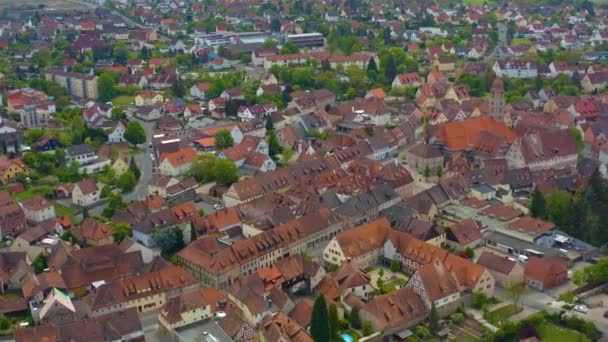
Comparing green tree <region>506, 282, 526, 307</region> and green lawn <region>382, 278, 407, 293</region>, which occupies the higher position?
green tree <region>506, 282, 526, 307</region>

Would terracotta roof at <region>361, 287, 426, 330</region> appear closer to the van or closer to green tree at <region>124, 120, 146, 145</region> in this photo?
the van

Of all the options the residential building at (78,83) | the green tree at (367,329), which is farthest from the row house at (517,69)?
the green tree at (367,329)

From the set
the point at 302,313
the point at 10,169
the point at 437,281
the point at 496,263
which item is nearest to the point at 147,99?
the point at 10,169

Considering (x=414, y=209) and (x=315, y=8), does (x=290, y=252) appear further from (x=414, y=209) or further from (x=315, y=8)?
(x=315, y=8)

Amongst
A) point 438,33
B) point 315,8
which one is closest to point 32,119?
point 438,33

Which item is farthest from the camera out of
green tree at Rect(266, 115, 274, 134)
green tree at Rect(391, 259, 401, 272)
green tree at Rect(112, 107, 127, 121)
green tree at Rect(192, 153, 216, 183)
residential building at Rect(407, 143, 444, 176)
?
green tree at Rect(112, 107, 127, 121)

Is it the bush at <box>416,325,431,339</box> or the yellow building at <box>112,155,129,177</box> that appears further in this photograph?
the yellow building at <box>112,155,129,177</box>

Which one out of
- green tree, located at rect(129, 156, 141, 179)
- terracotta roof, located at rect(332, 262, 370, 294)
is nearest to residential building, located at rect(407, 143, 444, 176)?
terracotta roof, located at rect(332, 262, 370, 294)
